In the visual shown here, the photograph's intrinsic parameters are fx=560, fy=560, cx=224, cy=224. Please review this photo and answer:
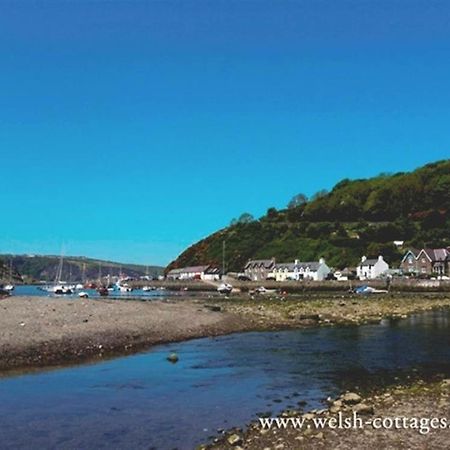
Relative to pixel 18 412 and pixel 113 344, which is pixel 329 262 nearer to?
pixel 113 344

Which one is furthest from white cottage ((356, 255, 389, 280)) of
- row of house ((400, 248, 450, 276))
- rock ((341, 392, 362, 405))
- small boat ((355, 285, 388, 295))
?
rock ((341, 392, 362, 405))

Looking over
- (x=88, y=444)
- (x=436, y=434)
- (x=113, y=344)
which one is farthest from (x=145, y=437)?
(x=113, y=344)

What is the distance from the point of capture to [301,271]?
582ft

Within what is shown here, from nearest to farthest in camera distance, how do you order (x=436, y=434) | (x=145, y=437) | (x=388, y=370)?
(x=436, y=434), (x=145, y=437), (x=388, y=370)

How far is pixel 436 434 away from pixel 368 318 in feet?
142

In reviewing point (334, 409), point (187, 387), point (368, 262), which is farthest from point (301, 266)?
point (334, 409)

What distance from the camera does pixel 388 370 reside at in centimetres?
2670

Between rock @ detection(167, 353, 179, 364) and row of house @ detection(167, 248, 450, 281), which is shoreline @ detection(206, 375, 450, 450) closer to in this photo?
rock @ detection(167, 353, 179, 364)

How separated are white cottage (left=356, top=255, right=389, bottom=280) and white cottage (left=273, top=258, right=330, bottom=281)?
10643mm

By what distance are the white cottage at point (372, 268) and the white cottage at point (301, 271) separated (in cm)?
1064

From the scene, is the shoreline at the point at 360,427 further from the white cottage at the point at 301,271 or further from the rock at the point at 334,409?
the white cottage at the point at 301,271

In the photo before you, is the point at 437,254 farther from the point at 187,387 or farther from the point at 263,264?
the point at 187,387

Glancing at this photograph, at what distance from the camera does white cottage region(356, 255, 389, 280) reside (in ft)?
548

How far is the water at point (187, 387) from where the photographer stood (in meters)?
17.2
